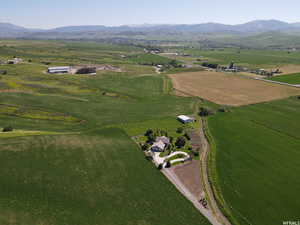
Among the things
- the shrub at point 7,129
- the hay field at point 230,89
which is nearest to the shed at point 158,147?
the shrub at point 7,129

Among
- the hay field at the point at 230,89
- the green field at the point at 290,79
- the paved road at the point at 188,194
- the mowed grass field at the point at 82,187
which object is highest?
the green field at the point at 290,79

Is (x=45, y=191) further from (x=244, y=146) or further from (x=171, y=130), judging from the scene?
(x=244, y=146)

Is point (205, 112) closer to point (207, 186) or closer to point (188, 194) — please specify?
point (207, 186)

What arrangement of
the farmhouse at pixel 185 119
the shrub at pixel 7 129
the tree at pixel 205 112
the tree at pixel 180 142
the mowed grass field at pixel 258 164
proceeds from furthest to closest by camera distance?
the tree at pixel 205 112, the farmhouse at pixel 185 119, the shrub at pixel 7 129, the tree at pixel 180 142, the mowed grass field at pixel 258 164

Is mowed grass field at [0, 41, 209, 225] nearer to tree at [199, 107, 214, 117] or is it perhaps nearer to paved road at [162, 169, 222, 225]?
paved road at [162, 169, 222, 225]

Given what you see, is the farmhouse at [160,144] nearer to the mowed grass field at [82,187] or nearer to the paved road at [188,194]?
the mowed grass field at [82,187]

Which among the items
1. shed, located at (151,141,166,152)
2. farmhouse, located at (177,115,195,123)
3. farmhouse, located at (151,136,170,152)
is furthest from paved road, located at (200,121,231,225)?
farmhouse, located at (177,115,195,123)

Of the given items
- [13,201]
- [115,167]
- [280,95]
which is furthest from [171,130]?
[280,95]

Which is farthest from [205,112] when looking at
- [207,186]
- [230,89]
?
[230,89]
